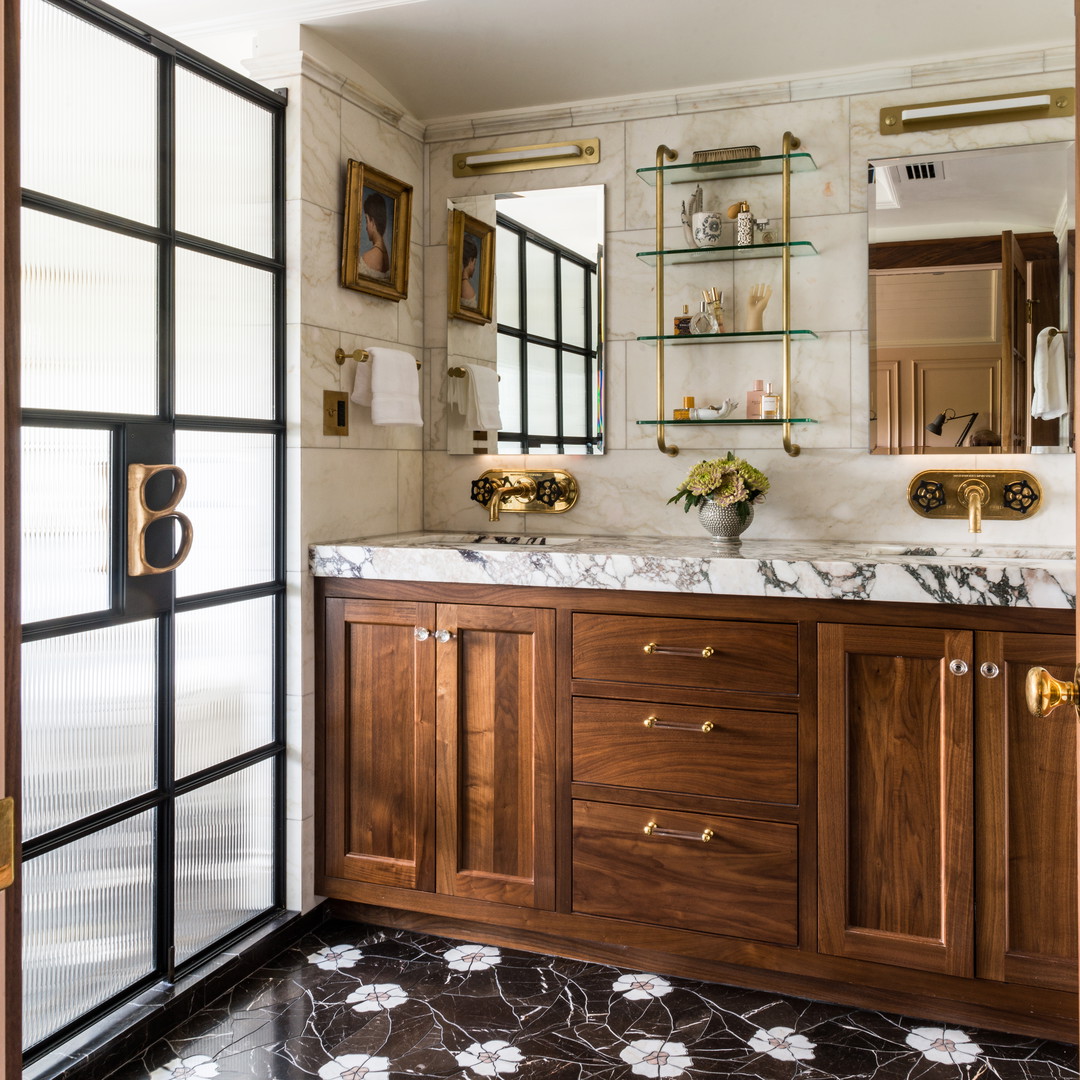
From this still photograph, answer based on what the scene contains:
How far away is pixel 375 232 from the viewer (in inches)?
109

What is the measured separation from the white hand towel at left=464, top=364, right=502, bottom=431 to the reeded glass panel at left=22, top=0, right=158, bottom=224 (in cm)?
116

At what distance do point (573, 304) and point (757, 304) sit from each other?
1.82ft

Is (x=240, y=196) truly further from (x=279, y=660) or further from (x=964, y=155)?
(x=964, y=155)

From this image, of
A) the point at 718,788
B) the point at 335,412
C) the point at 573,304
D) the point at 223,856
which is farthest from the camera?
the point at 573,304

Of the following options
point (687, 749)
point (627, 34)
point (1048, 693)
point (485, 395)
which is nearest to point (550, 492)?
point (485, 395)

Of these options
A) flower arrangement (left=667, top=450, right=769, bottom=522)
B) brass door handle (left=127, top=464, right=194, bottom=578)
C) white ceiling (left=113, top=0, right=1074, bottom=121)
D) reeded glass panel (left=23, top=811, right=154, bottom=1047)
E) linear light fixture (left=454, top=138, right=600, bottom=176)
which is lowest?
reeded glass panel (left=23, top=811, right=154, bottom=1047)

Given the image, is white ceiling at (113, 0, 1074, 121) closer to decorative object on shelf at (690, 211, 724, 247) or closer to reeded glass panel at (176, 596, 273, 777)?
decorative object on shelf at (690, 211, 724, 247)

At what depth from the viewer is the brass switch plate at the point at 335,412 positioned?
103 inches

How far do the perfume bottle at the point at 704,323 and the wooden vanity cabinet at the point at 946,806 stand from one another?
1.01 m

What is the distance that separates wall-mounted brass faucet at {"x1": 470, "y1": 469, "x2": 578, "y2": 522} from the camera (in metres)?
3.02

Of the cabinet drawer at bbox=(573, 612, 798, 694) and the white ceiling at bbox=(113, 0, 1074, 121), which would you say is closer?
the cabinet drawer at bbox=(573, 612, 798, 694)

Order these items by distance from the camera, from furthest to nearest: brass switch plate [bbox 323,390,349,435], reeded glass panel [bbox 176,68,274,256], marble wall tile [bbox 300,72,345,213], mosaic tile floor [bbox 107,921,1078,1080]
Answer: brass switch plate [bbox 323,390,349,435], marble wall tile [bbox 300,72,345,213], reeded glass panel [bbox 176,68,274,256], mosaic tile floor [bbox 107,921,1078,1080]

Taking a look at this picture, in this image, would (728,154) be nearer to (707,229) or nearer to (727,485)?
(707,229)

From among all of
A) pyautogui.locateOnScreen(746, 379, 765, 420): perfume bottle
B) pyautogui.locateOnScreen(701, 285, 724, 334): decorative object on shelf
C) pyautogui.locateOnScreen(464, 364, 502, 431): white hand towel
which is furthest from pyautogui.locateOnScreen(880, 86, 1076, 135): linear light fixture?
pyautogui.locateOnScreen(464, 364, 502, 431): white hand towel
